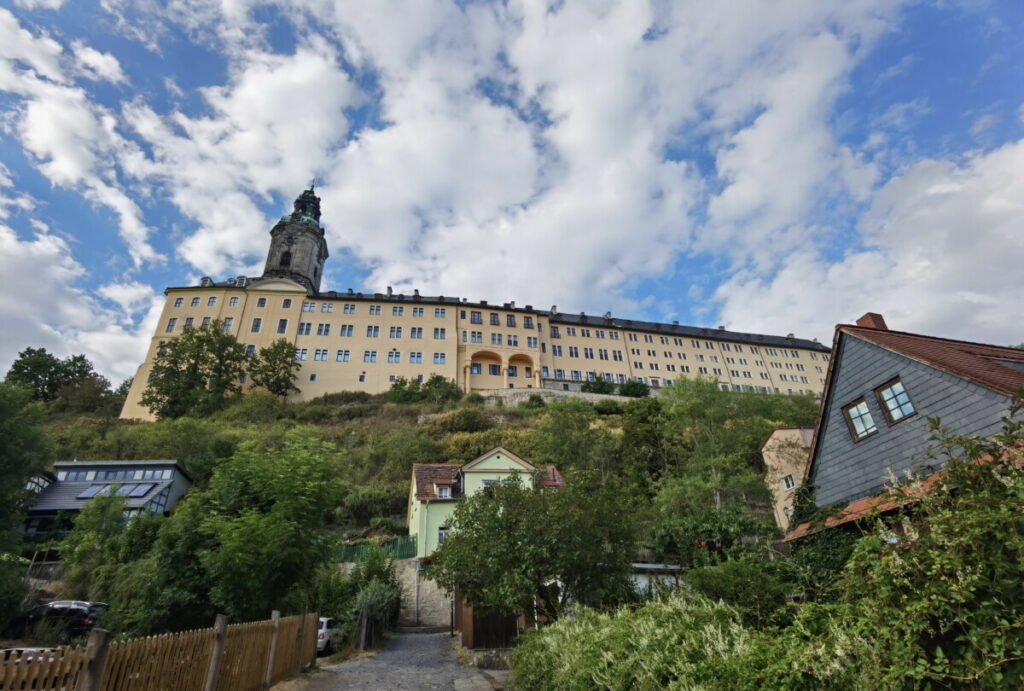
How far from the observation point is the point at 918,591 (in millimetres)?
2641

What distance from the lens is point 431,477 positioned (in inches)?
1137

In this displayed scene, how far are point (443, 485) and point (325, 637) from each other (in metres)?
11.2

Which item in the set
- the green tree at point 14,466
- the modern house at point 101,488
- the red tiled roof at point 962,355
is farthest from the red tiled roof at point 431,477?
the red tiled roof at point 962,355

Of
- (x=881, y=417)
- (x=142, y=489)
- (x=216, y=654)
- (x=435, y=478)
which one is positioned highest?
(x=142, y=489)

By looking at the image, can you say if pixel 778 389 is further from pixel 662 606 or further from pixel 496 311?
pixel 662 606

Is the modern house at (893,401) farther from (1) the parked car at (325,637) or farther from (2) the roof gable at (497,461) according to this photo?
(2) the roof gable at (497,461)

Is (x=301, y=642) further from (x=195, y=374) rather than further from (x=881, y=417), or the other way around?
(x=195, y=374)

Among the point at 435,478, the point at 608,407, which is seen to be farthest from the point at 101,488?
the point at 608,407

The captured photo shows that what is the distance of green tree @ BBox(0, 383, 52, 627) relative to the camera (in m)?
16.5

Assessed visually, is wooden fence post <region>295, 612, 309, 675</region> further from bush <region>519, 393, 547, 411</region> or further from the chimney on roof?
bush <region>519, 393, 547, 411</region>

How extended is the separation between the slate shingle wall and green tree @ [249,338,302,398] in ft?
190

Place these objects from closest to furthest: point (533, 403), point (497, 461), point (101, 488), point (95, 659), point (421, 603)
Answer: point (95, 659) → point (421, 603) → point (497, 461) → point (101, 488) → point (533, 403)

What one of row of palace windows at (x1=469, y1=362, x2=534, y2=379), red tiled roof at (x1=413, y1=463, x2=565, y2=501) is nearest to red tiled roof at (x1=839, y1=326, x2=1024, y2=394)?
red tiled roof at (x1=413, y1=463, x2=565, y2=501)

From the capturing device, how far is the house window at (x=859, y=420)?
1317cm
